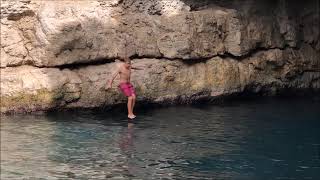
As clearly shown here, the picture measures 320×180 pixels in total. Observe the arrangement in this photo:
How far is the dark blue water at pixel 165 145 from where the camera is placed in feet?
30.1

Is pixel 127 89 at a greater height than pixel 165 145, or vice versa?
pixel 127 89

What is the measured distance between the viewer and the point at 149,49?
50.3 feet

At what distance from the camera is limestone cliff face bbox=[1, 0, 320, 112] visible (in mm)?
14164

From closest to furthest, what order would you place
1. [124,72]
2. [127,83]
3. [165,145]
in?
[165,145] → [124,72] → [127,83]

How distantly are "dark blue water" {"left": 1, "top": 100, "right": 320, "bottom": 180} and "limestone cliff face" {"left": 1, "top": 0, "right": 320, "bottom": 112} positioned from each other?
68 centimetres

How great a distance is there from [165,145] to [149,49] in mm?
4755

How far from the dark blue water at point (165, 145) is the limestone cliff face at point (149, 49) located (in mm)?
680

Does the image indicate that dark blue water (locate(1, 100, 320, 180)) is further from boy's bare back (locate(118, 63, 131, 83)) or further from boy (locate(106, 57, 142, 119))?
boy's bare back (locate(118, 63, 131, 83))

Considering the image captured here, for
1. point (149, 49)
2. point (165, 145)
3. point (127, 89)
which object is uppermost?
point (149, 49)

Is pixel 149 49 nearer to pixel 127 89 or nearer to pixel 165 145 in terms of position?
pixel 127 89

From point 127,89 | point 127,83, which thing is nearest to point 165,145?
point 127,89

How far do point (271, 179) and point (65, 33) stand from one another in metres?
7.07

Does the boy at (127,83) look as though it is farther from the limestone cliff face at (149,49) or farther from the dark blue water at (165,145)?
the limestone cliff face at (149,49)

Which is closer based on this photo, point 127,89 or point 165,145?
point 165,145
